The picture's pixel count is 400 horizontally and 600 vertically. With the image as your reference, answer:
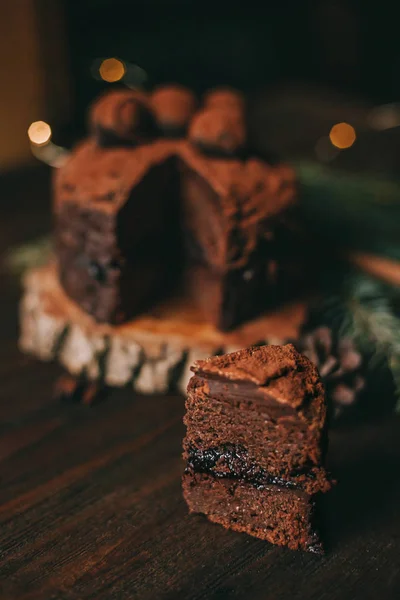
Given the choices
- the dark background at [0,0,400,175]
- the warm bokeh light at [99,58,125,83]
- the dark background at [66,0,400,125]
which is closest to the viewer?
the warm bokeh light at [99,58,125,83]

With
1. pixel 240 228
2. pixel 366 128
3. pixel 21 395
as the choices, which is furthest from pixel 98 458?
pixel 366 128

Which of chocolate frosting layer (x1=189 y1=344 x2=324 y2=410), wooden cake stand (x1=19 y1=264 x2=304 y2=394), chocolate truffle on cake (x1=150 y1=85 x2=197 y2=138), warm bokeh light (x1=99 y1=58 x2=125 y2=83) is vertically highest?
warm bokeh light (x1=99 y1=58 x2=125 y2=83)

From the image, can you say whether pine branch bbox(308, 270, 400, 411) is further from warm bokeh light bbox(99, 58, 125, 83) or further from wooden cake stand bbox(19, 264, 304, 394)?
warm bokeh light bbox(99, 58, 125, 83)

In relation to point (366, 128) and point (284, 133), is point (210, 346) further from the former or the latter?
point (284, 133)

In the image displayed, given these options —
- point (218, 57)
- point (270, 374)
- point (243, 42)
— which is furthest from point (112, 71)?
point (270, 374)

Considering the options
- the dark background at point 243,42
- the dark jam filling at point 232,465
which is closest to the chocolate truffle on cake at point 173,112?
the dark jam filling at point 232,465

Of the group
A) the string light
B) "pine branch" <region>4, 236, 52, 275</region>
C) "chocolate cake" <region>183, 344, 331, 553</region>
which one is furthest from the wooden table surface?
the string light

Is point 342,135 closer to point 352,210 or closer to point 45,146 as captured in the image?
point 352,210
